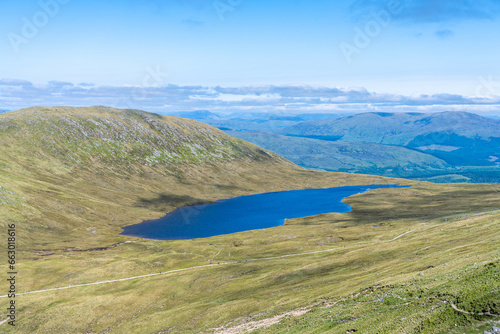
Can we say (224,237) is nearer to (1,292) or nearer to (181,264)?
(181,264)

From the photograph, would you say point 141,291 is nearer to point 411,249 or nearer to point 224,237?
point 411,249

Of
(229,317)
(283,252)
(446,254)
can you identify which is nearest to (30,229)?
(283,252)

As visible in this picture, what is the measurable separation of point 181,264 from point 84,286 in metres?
34.2

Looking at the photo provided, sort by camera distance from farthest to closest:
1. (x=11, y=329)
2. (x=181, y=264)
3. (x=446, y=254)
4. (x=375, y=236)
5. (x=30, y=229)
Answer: (x=30, y=229), (x=375, y=236), (x=181, y=264), (x=11, y=329), (x=446, y=254)

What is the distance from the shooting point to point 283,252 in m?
132

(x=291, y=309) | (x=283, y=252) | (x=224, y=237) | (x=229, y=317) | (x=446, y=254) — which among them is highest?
(x=446, y=254)

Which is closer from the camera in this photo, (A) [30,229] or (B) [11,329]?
(B) [11,329]

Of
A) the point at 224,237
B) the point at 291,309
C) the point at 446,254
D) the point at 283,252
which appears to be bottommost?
the point at 224,237

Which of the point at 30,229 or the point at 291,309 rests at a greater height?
the point at 291,309

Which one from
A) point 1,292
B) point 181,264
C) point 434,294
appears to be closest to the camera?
point 434,294

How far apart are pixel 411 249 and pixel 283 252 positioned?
176 ft

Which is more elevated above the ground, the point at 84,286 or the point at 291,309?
the point at 291,309

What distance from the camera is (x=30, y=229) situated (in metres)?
174

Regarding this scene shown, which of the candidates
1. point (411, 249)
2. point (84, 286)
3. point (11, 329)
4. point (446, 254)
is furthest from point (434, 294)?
point (84, 286)
